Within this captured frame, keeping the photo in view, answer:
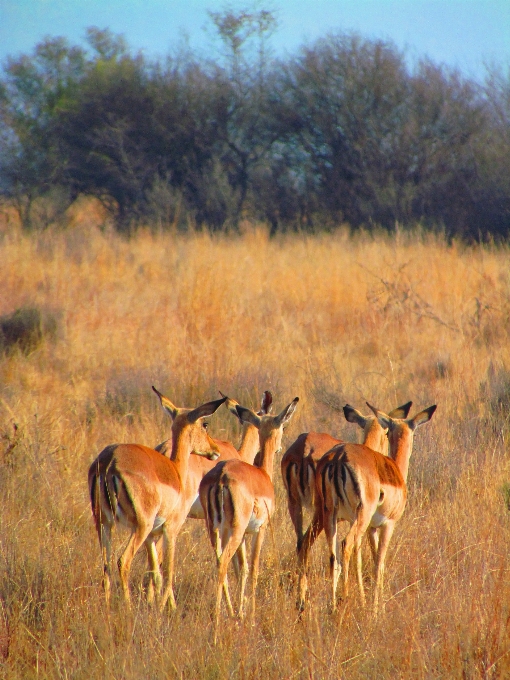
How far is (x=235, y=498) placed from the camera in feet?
12.4

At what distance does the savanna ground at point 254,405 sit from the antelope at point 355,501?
17cm

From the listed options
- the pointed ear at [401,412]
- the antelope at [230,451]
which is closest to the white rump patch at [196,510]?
the antelope at [230,451]

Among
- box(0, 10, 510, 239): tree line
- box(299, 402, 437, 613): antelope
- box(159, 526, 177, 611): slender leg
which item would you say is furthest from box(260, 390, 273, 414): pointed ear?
box(0, 10, 510, 239): tree line

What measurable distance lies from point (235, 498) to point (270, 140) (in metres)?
18.9

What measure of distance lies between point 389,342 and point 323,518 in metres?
5.83

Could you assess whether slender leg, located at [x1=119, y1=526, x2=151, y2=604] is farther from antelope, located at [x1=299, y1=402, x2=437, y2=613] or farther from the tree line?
the tree line

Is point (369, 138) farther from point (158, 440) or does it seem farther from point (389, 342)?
point (158, 440)

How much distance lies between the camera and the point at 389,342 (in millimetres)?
9555

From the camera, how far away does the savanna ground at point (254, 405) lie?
131 inches

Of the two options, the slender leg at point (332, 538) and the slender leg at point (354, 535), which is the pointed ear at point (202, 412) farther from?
the slender leg at point (354, 535)

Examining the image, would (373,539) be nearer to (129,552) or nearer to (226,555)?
(226,555)

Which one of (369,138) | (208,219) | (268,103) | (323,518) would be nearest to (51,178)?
(208,219)

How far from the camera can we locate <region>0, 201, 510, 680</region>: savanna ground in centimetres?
332

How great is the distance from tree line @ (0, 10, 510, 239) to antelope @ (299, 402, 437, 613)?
15424 millimetres
